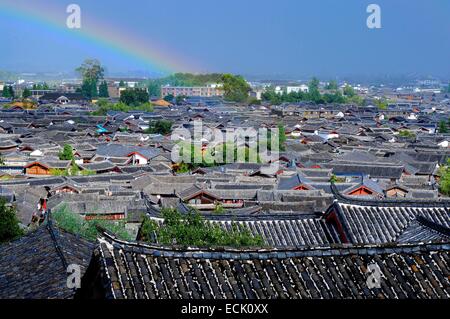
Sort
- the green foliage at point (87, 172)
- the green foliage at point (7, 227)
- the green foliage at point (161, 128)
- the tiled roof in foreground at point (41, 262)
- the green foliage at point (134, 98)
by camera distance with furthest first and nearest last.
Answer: the green foliage at point (134, 98) < the green foliage at point (161, 128) < the green foliage at point (87, 172) < the green foliage at point (7, 227) < the tiled roof in foreground at point (41, 262)

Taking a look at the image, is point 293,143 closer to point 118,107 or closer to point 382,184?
point 382,184

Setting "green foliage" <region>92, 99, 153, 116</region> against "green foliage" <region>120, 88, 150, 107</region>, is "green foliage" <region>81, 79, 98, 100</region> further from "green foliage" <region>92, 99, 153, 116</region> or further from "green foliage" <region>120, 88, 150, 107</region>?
"green foliage" <region>92, 99, 153, 116</region>

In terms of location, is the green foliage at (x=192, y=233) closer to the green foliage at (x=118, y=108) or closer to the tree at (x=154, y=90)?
the green foliage at (x=118, y=108)

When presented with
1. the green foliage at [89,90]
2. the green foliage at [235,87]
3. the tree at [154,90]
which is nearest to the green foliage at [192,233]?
the green foliage at [235,87]

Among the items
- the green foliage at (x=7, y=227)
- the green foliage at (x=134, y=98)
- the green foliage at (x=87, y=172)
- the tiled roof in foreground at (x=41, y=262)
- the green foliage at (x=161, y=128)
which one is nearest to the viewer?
the tiled roof in foreground at (x=41, y=262)

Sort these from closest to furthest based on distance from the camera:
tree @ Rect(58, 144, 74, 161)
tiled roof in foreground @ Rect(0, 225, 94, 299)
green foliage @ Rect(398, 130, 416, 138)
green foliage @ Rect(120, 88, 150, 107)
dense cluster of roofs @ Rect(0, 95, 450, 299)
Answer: dense cluster of roofs @ Rect(0, 95, 450, 299)
tiled roof in foreground @ Rect(0, 225, 94, 299)
tree @ Rect(58, 144, 74, 161)
green foliage @ Rect(398, 130, 416, 138)
green foliage @ Rect(120, 88, 150, 107)

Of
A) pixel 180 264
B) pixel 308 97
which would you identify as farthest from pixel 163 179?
pixel 308 97

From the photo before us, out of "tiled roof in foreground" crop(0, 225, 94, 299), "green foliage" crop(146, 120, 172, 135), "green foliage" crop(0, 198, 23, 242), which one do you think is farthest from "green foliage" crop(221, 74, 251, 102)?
"tiled roof in foreground" crop(0, 225, 94, 299)
